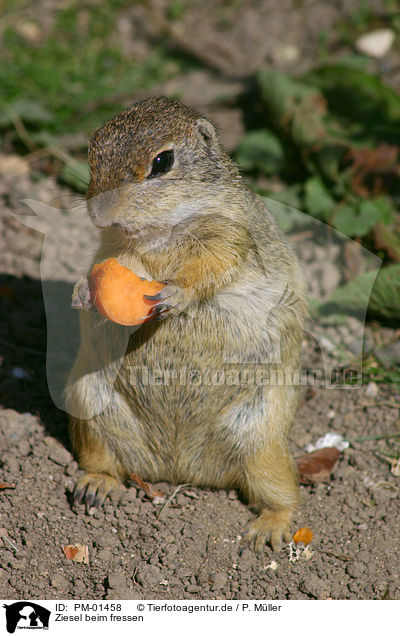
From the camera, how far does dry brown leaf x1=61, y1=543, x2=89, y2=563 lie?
400cm

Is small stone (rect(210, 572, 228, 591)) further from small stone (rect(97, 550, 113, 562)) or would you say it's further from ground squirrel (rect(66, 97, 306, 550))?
small stone (rect(97, 550, 113, 562))

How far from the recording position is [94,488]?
4.30 metres

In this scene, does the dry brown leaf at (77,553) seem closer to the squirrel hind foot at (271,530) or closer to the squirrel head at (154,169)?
the squirrel hind foot at (271,530)

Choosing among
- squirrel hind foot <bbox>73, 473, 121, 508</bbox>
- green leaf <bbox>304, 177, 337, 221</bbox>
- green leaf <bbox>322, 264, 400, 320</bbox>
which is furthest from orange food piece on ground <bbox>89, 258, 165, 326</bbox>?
green leaf <bbox>304, 177, 337, 221</bbox>

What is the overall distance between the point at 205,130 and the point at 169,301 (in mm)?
1003

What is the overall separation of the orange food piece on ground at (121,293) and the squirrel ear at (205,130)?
2.88ft

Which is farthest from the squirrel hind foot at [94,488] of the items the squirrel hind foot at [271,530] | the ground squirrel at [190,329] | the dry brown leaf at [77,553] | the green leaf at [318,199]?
the green leaf at [318,199]

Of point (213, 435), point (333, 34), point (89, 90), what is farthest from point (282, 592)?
point (333, 34)

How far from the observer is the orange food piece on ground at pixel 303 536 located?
13.8 ft

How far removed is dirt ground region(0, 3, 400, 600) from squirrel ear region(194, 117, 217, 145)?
0.94 m

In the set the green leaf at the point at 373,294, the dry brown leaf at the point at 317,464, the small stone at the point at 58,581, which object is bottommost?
the small stone at the point at 58,581

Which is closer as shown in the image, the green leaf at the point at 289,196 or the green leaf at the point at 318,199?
the green leaf at the point at 318,199
